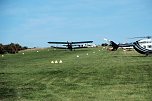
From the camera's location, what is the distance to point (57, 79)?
2577cm

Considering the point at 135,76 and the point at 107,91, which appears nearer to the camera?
the point at 107,91

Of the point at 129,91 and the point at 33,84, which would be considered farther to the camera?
the point at 33,84

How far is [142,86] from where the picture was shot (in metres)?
20.9

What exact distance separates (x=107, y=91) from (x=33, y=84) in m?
5.67

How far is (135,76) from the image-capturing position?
25953 mm

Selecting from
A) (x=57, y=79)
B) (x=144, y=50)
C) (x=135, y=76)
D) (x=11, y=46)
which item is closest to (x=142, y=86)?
(x=135, y=76)

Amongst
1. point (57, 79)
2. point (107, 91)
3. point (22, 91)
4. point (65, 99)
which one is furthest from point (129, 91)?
point (57, 79)

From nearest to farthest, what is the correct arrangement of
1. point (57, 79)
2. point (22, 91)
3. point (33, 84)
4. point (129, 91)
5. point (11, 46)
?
point (129, 91), point (22, 91), point (33, 84), point (57, 79), point (11, 46)

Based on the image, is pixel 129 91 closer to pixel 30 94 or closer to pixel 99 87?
pixel 99 87

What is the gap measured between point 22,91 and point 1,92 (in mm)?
1029

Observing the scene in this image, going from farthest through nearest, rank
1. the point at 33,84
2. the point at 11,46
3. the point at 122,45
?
the point at 11,46 → the point at 122,45 → the point at 33,84

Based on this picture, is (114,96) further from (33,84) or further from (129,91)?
(33,84)

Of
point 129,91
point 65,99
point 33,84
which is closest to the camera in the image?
point 65,99

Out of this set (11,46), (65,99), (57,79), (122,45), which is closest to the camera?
(65,99)
